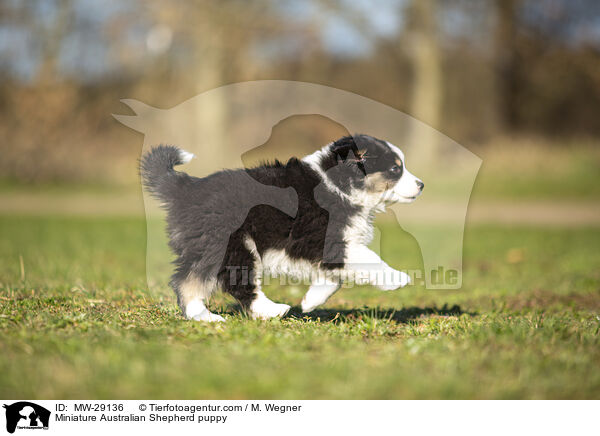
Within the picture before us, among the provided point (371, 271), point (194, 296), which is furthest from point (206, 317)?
point (371, 271)

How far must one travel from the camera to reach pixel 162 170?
4.30 meters

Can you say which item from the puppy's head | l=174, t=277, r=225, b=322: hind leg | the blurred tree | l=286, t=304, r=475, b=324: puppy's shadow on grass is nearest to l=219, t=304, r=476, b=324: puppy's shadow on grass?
l=286, t=304, r=475, b=324: puppy's shadow on grass

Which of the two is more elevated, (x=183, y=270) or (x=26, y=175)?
(x=26, y=175)

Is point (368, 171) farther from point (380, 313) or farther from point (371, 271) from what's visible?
point (380, 313)

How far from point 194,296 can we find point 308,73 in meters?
18.8

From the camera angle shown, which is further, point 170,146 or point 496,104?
point 496,104

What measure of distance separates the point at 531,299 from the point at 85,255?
21.0 ft

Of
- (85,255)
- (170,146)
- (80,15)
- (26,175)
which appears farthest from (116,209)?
(170,146)

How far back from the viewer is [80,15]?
21.2 metres

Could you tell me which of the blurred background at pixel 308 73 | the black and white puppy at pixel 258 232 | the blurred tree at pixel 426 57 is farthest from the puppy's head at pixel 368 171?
the blurred tree at pixel 426 57

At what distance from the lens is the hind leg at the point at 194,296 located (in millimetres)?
4207

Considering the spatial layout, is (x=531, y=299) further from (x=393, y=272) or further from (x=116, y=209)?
(x=116, y=209)
